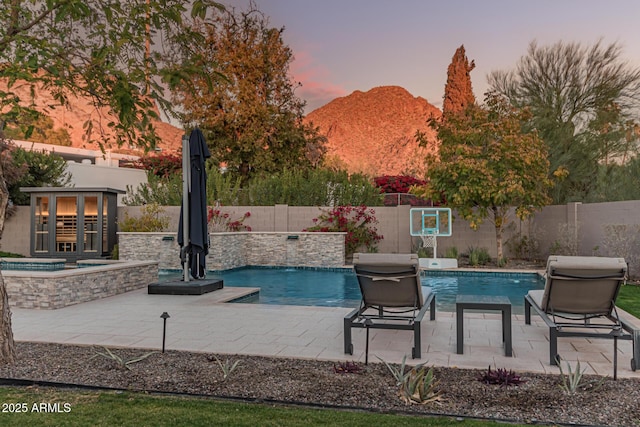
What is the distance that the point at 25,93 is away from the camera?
5258 mm

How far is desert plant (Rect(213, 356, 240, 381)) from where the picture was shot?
404 centimetres

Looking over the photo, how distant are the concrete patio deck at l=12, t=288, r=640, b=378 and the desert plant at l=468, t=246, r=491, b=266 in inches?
277

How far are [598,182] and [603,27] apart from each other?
5931 millimetres

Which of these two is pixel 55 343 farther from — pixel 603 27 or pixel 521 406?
pixel 603 27

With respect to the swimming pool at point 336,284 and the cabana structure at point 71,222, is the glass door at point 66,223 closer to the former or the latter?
the cabana structure at point 71,222

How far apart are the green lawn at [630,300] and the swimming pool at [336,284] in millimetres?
1485

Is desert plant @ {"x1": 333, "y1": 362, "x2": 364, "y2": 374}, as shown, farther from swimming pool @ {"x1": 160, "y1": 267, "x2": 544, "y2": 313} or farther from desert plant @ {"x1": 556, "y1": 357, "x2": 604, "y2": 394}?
swimming pool @ {"x1": 160, "y1": 267, "x2": 544, "y2": 313}

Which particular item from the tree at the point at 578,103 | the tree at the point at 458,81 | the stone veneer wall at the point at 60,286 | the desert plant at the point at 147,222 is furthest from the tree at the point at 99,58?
the tree at the point at 458,81

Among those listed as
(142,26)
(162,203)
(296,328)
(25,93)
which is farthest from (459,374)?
(162,203)

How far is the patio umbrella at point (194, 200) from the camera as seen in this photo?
866 cm

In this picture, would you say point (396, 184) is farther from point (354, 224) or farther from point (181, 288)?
point (181, 288)

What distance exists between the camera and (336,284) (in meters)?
11.7

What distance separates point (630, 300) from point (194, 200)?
24.5ft

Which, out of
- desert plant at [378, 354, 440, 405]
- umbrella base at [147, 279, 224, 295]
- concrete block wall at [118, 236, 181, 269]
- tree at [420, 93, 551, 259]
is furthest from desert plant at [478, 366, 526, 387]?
concrete block wall at [118, 236, 181, 269]
